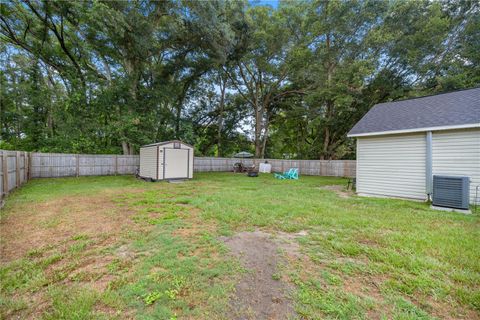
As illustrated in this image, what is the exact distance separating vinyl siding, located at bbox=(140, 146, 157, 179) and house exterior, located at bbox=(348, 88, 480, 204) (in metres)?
8.49

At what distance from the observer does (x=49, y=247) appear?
272 centimetres

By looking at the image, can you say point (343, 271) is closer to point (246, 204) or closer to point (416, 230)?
point (416, 230)

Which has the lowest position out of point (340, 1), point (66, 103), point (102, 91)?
point (66, 103)

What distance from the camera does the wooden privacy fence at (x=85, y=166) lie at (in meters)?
6.18

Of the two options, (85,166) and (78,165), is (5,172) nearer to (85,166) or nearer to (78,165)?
(78,165)

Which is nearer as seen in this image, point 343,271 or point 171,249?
point 343,271

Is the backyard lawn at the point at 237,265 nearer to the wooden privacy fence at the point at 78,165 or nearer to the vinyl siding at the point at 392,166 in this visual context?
the vinyl siding at the point at 392,166

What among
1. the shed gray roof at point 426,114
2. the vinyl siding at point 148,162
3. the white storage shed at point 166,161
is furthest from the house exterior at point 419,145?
the vinyl siding at point 148,162

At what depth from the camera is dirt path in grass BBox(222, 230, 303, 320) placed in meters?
1.65

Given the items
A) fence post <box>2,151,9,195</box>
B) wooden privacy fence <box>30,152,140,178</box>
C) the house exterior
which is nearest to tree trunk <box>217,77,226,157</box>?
wooden privacy fence <box>30,152,140,178</box>

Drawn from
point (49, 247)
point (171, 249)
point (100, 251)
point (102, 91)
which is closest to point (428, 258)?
point (171, 249)

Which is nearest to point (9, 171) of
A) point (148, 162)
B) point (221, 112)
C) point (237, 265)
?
point (148, 162)

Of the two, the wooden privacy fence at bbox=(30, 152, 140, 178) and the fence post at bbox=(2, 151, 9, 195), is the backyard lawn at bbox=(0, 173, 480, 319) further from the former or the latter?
the wooden privacy fence at bbox=(30, 152, 140, 178)

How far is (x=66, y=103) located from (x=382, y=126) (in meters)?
15.7
